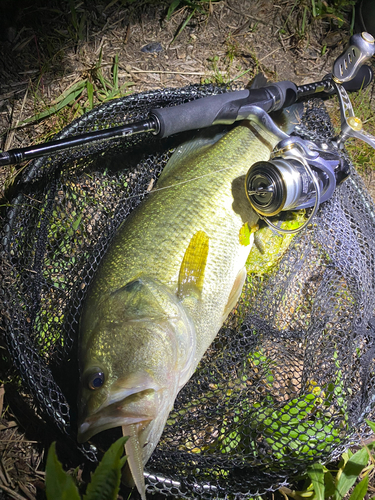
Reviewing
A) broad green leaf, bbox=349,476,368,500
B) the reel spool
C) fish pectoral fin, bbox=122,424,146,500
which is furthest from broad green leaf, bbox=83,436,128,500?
the reel spool

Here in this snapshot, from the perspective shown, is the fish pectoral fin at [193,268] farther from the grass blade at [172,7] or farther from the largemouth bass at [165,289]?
the grass blade at [172,7]

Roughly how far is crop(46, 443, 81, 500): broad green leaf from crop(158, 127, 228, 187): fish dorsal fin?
181 cm

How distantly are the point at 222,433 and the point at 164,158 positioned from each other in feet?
6.56

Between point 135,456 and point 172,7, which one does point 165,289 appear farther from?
point 172,7

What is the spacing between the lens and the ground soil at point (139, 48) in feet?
10.7

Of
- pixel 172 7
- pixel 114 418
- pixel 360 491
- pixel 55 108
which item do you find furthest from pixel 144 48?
pixel 360 491

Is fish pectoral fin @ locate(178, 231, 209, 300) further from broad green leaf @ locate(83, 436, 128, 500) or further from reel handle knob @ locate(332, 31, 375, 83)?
reel handle knob @ locate(332, 31, 375, 83)

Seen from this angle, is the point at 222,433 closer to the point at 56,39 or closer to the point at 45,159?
the point at 45,159

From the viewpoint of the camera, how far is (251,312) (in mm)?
2834

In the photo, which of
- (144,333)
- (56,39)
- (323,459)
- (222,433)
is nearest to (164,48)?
(56,39)

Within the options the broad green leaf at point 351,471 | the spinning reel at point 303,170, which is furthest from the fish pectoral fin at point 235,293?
the broad green leaf at point 351,471

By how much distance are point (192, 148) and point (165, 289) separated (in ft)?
3.82

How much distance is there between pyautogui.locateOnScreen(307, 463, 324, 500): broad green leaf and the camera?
2428 millimetres

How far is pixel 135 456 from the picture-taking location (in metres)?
1.90
